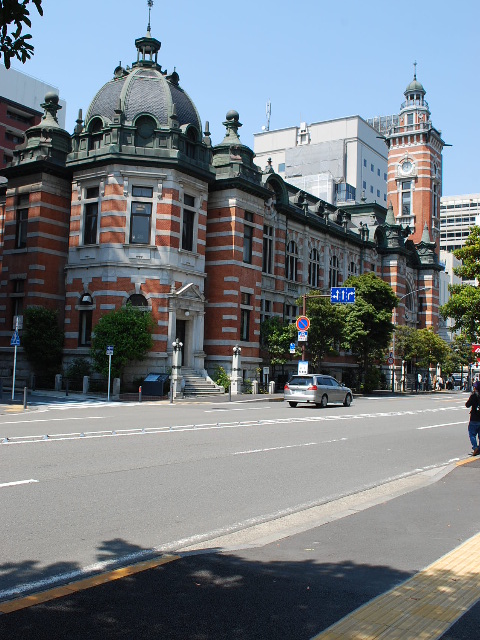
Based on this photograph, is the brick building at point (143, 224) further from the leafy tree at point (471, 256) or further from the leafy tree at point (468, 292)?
the leafy tree at point (471, 256)

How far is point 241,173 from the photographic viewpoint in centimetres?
4088

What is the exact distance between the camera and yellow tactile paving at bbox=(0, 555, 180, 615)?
5078 mm

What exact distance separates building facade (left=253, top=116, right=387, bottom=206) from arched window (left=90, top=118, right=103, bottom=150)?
53.0 metres

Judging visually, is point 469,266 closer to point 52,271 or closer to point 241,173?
point 241,173

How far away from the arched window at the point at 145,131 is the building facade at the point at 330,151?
5321 centimetres

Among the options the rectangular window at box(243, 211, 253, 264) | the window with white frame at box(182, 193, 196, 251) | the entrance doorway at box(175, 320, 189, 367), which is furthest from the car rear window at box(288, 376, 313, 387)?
the rectangular window at box(243, 211, 253, 264)

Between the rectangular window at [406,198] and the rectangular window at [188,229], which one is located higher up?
the rectangular window at [406,198]

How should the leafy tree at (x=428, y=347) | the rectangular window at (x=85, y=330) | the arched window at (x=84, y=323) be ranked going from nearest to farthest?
the arched window at (x=84, y=323)
the rectangular window at (x=85, y=330)
the leafy tree at (x=428, y=347)

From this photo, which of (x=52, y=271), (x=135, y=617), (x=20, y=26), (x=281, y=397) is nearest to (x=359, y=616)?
(x=135, y=617)

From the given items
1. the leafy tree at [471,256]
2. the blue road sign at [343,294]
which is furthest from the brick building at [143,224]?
the leafy tree at [471,256]

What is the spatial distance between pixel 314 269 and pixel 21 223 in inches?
913

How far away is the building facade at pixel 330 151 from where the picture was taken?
93250 mm

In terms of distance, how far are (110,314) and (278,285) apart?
1651cm

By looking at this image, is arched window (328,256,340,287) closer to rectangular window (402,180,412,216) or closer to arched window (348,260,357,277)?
arched window (348,260,357,277)
